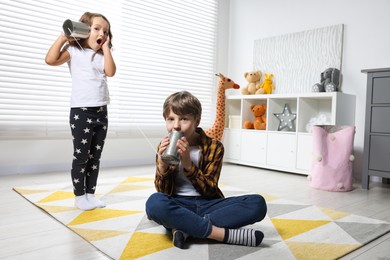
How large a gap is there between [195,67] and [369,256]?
2673mm

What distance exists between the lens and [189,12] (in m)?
3.41

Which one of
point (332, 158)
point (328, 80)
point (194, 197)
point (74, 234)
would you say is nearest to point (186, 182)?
point (194, 197)

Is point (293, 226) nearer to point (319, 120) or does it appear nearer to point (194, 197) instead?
point (194, 197)

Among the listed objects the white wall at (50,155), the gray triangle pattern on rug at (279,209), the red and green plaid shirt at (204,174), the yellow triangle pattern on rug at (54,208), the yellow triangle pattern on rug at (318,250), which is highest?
the red and green plaid shirt at (204,174)

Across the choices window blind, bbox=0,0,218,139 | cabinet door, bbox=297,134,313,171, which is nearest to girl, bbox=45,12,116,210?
window blind, bbox=0,0,218,139

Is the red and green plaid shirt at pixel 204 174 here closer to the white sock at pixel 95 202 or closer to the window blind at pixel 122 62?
the white sock at pixel 95 202

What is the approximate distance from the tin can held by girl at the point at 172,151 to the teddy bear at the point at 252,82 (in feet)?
7.56

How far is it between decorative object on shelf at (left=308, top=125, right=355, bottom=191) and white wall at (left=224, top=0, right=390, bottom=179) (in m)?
0.50

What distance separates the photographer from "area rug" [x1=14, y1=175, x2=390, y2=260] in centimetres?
106

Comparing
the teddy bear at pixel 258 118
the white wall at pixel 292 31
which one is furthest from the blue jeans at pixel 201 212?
the teddy bear at pixel 258 118

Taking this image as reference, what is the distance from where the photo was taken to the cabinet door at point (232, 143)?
317cm

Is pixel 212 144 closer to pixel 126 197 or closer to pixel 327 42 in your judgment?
pixel 126 197

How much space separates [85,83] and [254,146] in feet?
6.14

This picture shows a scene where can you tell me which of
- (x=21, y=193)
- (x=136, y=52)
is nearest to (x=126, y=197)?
(x=21, y=193)
